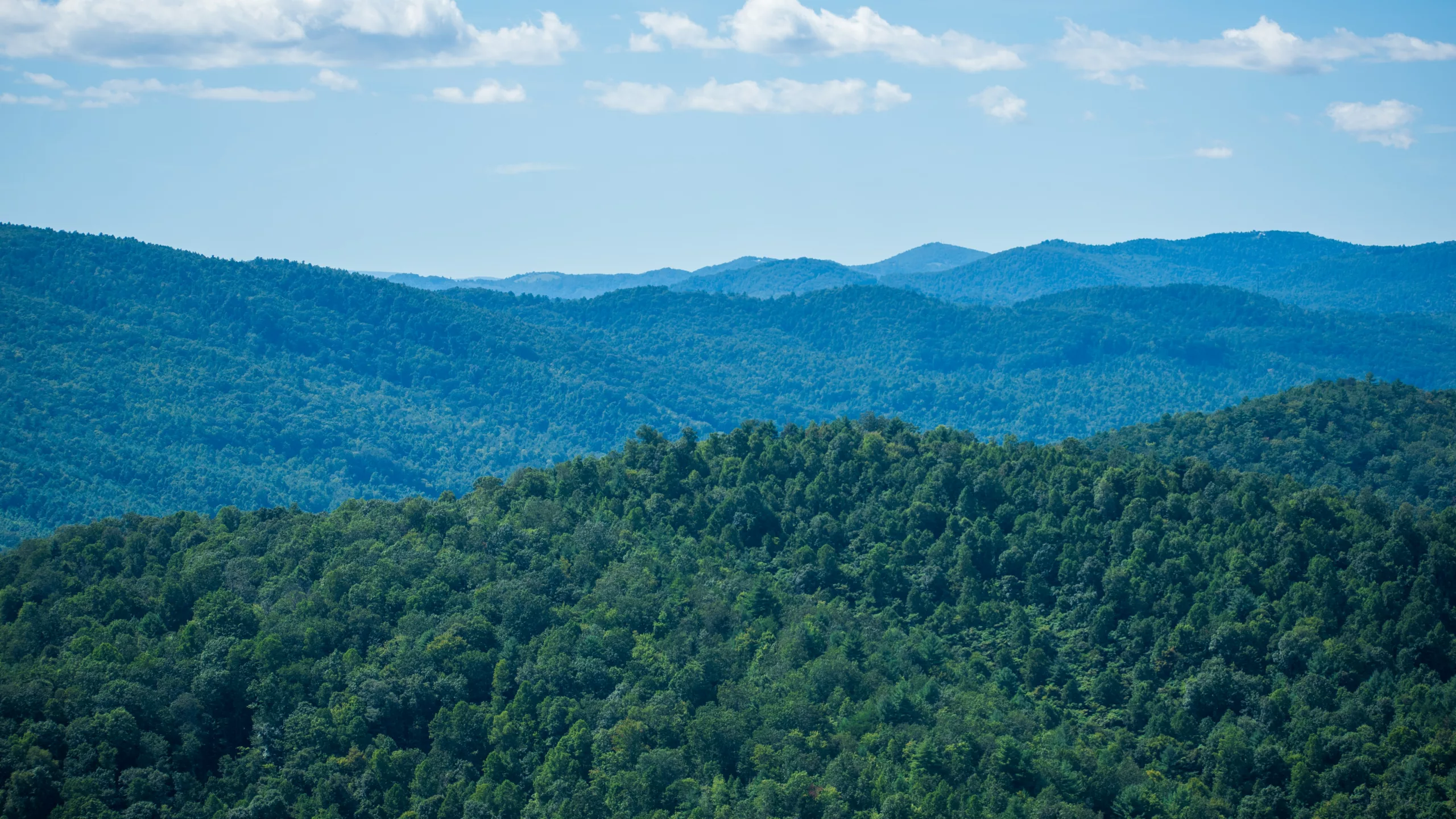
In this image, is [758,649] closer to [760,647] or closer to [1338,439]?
[760,647]

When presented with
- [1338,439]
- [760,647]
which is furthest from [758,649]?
[1338,439]

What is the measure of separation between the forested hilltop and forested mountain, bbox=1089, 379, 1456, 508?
40913 mm

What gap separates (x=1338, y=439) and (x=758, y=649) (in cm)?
8311

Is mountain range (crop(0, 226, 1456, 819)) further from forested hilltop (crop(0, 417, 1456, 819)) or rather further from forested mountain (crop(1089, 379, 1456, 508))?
forested mountain (crop(1089, 379, 1456, 508))

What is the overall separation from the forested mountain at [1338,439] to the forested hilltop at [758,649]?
4091 cm

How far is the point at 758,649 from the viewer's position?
240 ft

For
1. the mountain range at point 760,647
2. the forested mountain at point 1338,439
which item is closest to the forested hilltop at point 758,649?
the mountain range at point 760,647

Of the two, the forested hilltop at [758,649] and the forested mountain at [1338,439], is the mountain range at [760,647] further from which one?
the forested mountain at [1338,439]

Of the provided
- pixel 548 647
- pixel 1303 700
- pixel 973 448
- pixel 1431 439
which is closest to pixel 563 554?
pixel 548 647

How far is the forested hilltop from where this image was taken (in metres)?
61.5

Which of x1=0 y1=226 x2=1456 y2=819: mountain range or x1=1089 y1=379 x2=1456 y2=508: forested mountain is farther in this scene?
x1=1089 y1=379 x2=1456 y2=508: forested mountain

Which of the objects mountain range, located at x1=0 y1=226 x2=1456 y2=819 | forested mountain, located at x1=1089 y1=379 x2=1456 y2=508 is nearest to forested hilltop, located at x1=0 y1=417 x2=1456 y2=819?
mountain range, located at x1=0 y1=226 x2=1456 y2=819

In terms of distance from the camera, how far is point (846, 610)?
80.1 metres

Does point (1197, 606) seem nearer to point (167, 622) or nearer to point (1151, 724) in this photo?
point (1151, 724)
